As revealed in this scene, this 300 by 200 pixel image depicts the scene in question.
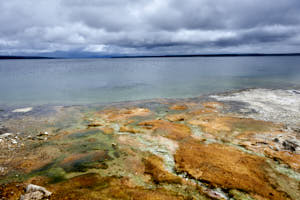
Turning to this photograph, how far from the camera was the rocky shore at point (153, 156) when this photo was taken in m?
8.41

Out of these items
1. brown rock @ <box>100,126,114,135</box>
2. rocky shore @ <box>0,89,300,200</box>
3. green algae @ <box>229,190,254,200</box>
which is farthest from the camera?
brown rock @ <box>100,126,114,135</box>

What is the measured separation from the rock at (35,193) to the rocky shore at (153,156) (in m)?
0.04

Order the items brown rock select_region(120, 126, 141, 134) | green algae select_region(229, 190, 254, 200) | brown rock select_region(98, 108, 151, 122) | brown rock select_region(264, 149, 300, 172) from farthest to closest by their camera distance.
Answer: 1. brown rock select_region(98, 108, 151, 122)
2. brown rock select_region(120, 126, 141, 134)
3. brown rock select_region(264, 149, 300, 172)
4. green algae select_region(229, 190, 254, 200)

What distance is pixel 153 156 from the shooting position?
11.7m

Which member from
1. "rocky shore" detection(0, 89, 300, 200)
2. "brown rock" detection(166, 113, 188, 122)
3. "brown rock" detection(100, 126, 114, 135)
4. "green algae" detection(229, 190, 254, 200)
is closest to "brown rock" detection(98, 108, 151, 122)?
"rocky shore" detection(0, 89, 300, 200)

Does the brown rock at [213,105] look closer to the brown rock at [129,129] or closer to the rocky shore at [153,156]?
the rocky shore at [153,156]

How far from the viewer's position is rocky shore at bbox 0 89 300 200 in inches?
331

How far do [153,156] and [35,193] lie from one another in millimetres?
6638

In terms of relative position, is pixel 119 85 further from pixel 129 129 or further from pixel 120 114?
pixel 129 129

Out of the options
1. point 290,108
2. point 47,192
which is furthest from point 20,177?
point 290,108

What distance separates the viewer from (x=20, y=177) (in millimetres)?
9352

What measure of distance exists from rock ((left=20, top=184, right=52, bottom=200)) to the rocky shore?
4 centimetres

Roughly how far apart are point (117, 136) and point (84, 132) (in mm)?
3280

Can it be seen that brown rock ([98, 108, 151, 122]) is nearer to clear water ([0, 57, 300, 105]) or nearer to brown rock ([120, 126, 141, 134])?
brown rock ([120, 126, 141, 134])
